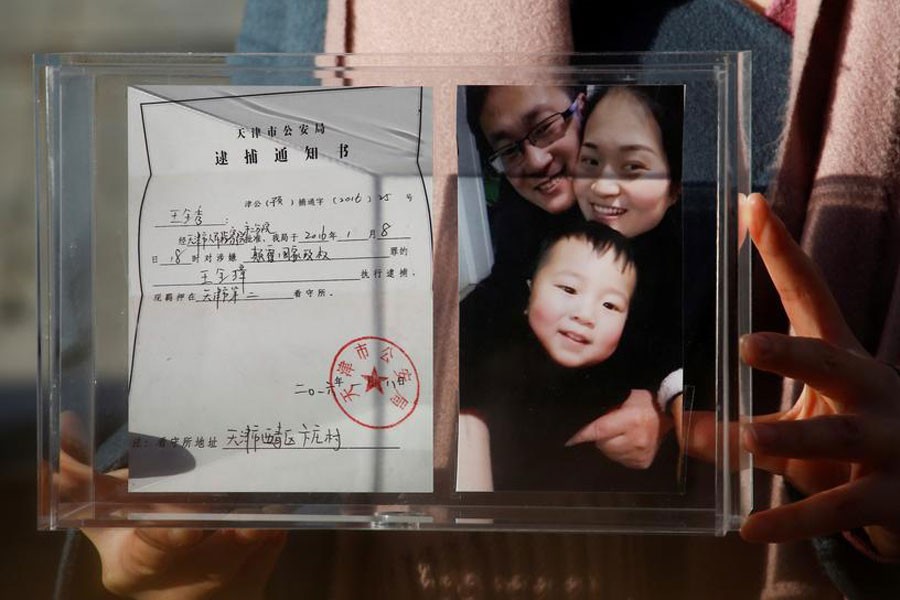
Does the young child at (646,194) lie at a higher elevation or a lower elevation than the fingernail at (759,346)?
higher

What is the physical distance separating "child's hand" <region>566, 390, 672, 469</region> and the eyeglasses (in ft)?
0.31

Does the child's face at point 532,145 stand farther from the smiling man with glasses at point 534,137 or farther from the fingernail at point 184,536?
the fingernail at point 184,536

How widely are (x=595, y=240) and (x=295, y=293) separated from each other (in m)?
0.11

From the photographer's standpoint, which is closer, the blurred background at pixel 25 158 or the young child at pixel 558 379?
the young child at pixel 558 379

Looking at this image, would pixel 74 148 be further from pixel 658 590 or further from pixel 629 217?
pixel 658 590

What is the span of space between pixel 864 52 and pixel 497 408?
26cm

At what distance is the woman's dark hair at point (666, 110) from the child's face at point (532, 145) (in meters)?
0.01

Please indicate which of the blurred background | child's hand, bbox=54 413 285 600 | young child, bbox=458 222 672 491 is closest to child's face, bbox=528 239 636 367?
young child, bbox=458 222 672 491

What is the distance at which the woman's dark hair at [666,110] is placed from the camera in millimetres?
306

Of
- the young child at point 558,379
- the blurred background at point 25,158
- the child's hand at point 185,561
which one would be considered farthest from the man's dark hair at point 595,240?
the blurred background at point 25,158

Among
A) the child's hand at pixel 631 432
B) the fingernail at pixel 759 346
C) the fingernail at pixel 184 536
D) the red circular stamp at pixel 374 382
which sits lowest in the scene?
the fingernail at pixel 184 536

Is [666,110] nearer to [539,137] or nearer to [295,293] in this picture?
[539,137]

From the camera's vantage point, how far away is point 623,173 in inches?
12.0

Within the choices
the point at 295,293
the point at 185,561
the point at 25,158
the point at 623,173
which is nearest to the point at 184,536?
the point at 185,561
